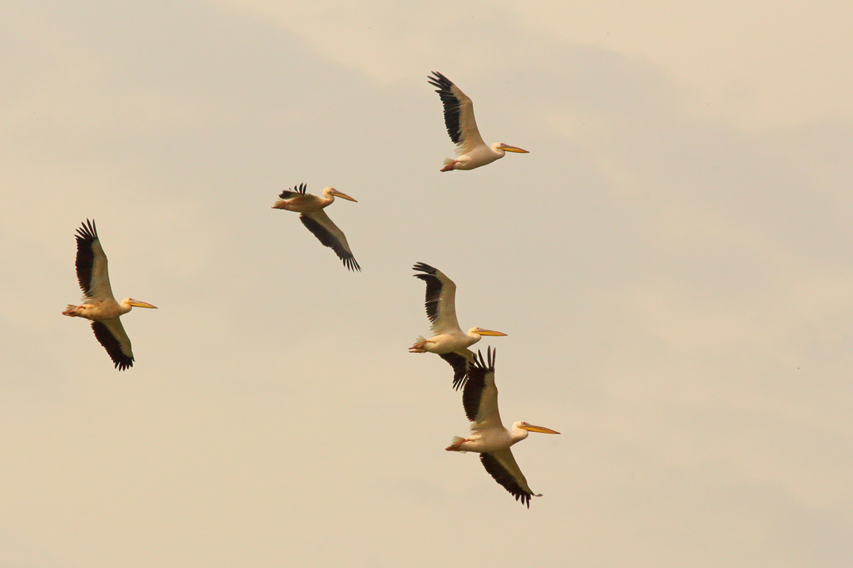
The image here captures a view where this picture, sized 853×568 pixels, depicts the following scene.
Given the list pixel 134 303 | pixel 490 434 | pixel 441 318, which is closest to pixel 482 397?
pixel 490 434

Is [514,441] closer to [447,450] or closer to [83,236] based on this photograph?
[447,450]

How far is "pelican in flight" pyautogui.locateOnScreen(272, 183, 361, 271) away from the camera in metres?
24.6

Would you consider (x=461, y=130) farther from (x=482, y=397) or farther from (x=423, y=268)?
(x=482, y=397)

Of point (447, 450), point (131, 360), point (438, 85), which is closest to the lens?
point (447, 450)

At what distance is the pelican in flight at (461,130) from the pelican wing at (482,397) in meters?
6.64

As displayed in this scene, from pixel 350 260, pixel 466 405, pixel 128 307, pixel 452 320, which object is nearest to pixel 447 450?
pixel 466 405

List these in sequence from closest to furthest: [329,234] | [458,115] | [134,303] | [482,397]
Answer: [482,397] → [134,303] → [458,115] → [329,234]

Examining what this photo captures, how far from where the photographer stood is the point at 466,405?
759 inches

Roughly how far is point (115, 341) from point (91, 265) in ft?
5.53

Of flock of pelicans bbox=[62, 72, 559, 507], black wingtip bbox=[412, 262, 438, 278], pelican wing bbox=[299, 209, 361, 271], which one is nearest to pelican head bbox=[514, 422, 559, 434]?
flock of pelicans bbox=[62, 72, 559, 507]

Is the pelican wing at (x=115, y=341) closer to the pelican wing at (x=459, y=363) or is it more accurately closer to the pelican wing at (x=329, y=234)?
the pelican wing at (x=329, y=234)

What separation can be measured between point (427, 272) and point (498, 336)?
1883 mm

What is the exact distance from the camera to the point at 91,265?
21.0 meters

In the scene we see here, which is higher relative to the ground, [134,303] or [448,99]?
[448,99]
